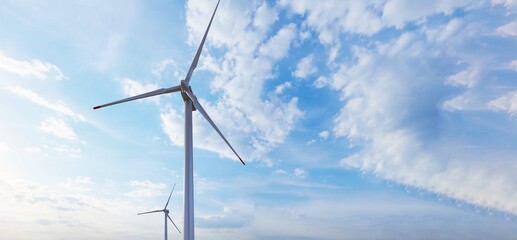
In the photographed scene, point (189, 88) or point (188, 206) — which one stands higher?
point (189, 88)

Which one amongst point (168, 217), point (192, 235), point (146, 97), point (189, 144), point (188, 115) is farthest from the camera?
point (168, 217)

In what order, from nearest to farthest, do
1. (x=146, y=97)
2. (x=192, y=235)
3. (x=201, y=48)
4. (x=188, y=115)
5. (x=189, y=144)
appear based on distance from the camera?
(x=192, y=235) → (x=189, y=144) → (x=188, y=115) → (x=146, y=97) → (x=201, y=48)

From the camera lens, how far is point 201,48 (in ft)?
223

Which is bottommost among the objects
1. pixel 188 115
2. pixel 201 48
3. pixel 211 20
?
pixel 188 115

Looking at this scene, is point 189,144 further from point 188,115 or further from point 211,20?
point 211,20

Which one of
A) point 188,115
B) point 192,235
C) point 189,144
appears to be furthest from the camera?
point 188,115

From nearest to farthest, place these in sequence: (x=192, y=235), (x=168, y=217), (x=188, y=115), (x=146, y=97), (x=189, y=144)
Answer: (x=192, y=235), (x=189, y=144), (x=188, y=115), (x=146, y=97), (x=168, y=217)

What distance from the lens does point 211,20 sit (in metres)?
70.0

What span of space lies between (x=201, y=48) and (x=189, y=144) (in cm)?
2346

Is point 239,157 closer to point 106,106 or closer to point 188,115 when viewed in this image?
point 188,115

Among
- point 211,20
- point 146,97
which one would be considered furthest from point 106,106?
point 211,20

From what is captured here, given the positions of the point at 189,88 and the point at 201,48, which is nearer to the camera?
the point at 189,88

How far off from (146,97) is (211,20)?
21.1 m

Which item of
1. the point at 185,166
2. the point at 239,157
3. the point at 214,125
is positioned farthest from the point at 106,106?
the point at 239,157
